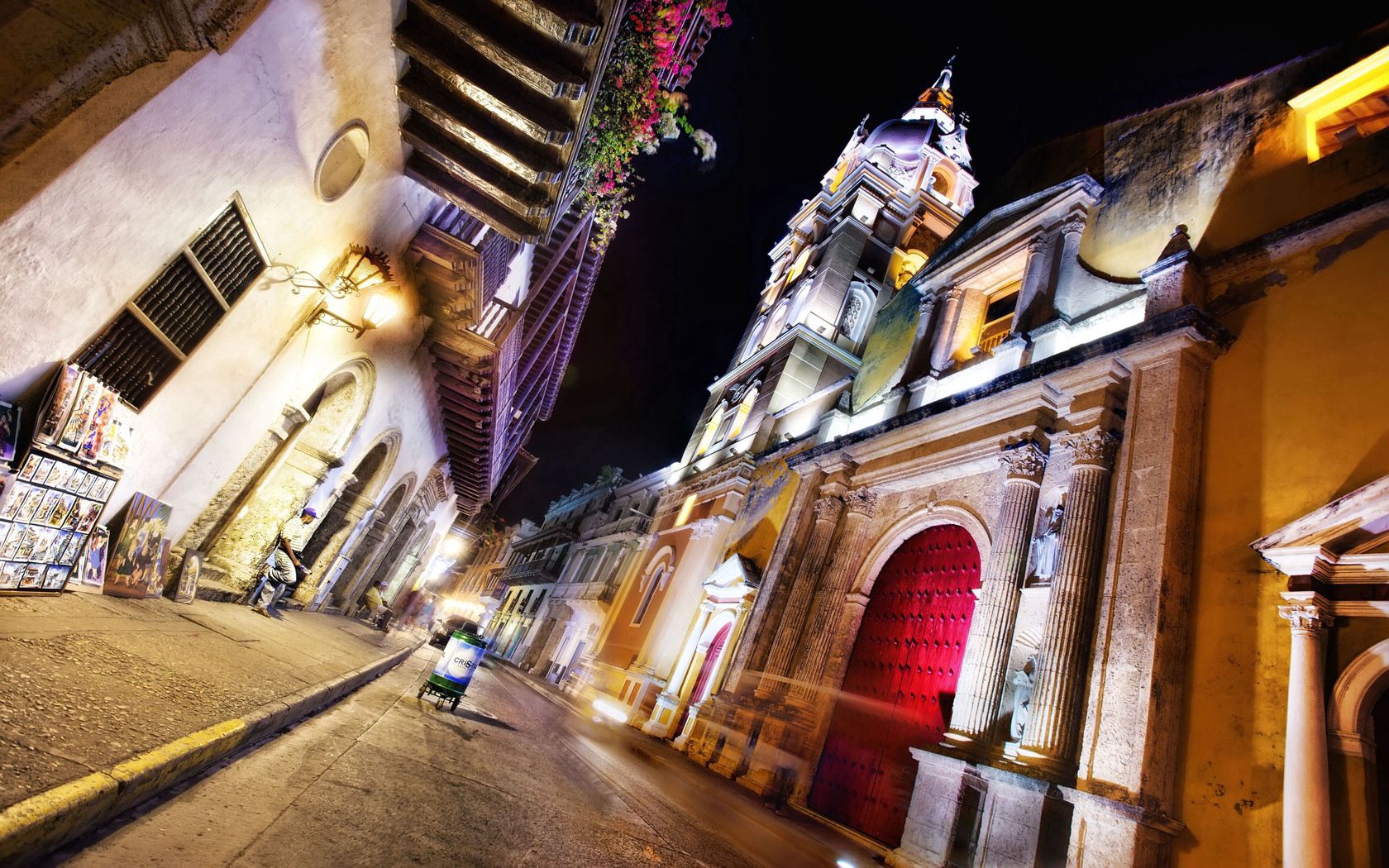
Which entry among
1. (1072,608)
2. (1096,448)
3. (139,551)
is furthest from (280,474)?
(1096,448)

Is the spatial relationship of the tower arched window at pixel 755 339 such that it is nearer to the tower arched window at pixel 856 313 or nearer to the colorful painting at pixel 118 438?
the tower arched window at pixel 856 313

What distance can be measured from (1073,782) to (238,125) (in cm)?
920

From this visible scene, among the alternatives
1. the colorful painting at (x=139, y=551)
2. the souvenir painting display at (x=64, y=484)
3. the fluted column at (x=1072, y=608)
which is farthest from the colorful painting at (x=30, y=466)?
the fluted column at (x=1072, y=608)

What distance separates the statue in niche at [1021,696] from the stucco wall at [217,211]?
911cm

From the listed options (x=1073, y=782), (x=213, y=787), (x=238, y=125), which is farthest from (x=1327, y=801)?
(x=238, y=125)

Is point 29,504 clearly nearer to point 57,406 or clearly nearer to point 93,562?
point 57,406

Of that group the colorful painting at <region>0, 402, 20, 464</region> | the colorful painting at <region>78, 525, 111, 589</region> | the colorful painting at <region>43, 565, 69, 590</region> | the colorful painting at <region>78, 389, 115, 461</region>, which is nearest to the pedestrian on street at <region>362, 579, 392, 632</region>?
the colorful painting at <region>78, 525, 111, 589</region>

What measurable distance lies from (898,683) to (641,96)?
9.04 metres

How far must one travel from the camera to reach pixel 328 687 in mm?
5086

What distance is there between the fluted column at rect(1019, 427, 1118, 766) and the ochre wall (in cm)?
93

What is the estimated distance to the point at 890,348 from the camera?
15.2 metres

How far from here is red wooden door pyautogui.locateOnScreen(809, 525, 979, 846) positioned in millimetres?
8812

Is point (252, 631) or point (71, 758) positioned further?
point (252, 631)

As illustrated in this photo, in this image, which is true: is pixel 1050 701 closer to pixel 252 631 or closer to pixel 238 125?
pixel 252 631
